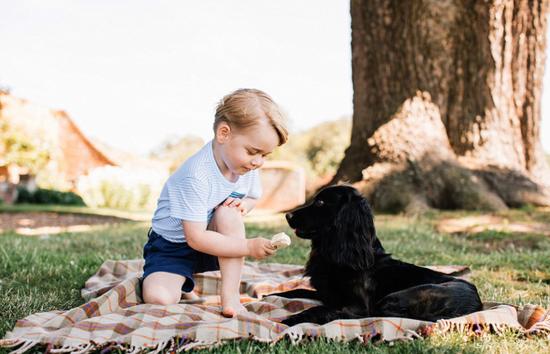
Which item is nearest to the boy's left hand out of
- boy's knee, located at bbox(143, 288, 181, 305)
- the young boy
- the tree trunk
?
the young boy

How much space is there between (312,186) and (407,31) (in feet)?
9.22

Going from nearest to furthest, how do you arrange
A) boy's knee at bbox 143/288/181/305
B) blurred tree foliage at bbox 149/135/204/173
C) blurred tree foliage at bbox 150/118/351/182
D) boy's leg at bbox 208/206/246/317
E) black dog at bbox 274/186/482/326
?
black dog at bbox 274/186/482/326, boy's leg at bbox 208/206/246/317, boy's knee at bbox 143/288/181/305, blurred tree foliage at bbox 150/118/351/182, blurred tree foliage at bbox 149/135/204/173

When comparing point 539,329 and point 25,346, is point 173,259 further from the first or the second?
point 539,329

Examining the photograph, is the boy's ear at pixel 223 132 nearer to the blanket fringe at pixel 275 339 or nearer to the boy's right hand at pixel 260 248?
the boy's right hand at pixel 260 248

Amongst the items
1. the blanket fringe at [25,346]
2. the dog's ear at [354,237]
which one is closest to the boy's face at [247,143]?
the dog's ear at [354,237]

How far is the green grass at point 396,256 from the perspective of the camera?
2371mm

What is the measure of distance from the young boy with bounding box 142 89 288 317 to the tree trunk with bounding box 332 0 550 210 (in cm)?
471

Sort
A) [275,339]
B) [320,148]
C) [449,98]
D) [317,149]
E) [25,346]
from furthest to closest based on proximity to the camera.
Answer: [317,149] < [320,148] < [449,98] < [275,339] < [25,346]

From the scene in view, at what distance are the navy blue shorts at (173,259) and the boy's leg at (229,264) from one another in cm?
26

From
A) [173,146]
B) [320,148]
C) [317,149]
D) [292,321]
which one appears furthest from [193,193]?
[173,146]

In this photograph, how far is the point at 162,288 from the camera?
311cm

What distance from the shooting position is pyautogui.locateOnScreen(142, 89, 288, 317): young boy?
291 cm

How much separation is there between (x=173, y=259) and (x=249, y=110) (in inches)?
39.9

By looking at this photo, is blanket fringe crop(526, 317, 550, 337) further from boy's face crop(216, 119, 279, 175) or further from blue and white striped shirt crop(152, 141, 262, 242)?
blue and white striped shirt crop(152, 141, 262, 242)
